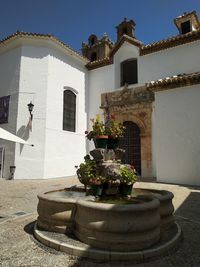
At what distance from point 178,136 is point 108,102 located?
5300 mm

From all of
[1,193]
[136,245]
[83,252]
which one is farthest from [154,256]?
[1,193]

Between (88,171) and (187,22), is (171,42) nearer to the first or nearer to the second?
(187,22)

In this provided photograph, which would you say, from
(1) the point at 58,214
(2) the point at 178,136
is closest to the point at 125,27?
(2) the point at 178,136

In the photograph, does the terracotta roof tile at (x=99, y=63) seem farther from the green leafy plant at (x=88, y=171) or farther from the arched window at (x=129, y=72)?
the green leafy plant at (x=88, y=171)

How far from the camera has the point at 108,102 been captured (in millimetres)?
13789

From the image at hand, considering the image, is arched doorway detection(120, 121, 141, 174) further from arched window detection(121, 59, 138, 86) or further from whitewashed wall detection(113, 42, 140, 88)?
whitewashed wall detection(113, 42, 140, 88)

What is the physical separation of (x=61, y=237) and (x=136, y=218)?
1.23 m

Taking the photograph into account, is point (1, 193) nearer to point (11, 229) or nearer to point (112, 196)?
point (11, 229)

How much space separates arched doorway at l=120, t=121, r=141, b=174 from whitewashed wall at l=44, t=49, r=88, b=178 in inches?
112

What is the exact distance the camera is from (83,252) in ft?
9.65

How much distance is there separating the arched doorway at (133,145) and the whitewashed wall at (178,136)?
→ 2.28 meters

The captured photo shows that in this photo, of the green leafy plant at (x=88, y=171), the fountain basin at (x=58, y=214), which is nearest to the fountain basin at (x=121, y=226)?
the fountain basin at (x=58, y=214)

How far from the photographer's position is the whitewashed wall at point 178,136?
948 cm

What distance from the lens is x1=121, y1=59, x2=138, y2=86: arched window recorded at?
45.4 feet
